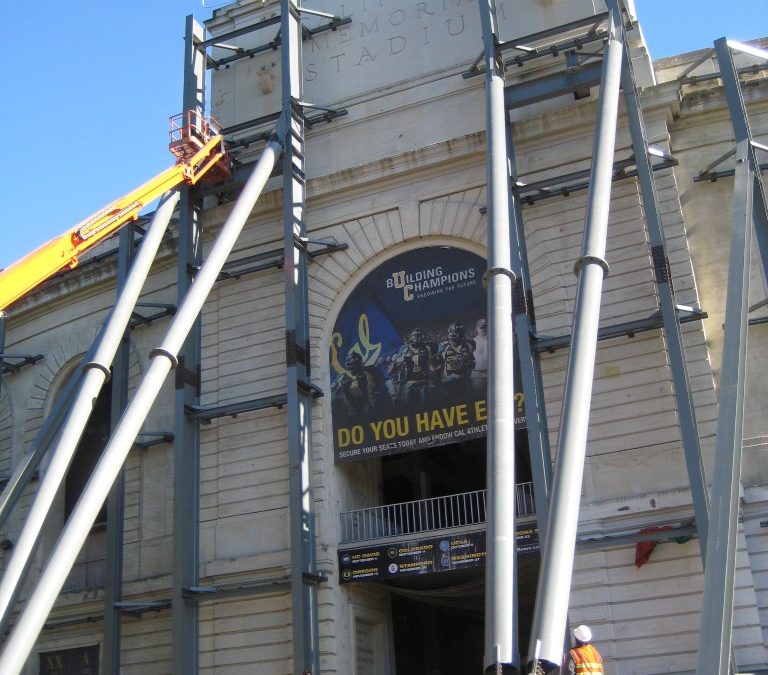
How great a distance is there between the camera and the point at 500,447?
1210 cm

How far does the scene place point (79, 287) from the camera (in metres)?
26.8

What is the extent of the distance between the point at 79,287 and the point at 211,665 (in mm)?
11217

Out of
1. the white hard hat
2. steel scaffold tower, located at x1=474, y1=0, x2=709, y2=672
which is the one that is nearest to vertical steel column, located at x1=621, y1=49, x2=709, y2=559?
steel scaffold tower, located at x1=474, y1=0, x2=709, y2=672

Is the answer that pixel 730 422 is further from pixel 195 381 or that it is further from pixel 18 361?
pixel 18 361

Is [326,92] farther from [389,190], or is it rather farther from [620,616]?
[620,616]

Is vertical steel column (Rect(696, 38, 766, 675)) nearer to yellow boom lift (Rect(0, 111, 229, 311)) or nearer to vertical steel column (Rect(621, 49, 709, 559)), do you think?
vertical steel column (Rect(621, 49, 709, 559))

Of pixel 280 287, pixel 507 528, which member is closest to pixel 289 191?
pixel 280 287

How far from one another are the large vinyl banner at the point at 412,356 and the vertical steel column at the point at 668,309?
3419 millimetres

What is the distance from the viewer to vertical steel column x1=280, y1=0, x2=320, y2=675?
63.1 ft

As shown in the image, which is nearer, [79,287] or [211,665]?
[211,665]

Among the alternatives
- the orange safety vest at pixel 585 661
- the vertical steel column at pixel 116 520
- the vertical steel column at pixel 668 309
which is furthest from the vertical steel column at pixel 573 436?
the vertical steel column at pixel 116 520

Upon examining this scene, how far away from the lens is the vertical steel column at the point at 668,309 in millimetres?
16953

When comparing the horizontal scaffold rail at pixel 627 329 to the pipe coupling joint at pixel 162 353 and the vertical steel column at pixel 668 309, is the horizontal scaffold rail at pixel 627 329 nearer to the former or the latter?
the vertical steel column at pixel 668 309

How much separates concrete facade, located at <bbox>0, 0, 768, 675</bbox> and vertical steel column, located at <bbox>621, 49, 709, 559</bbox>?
2.62ft
